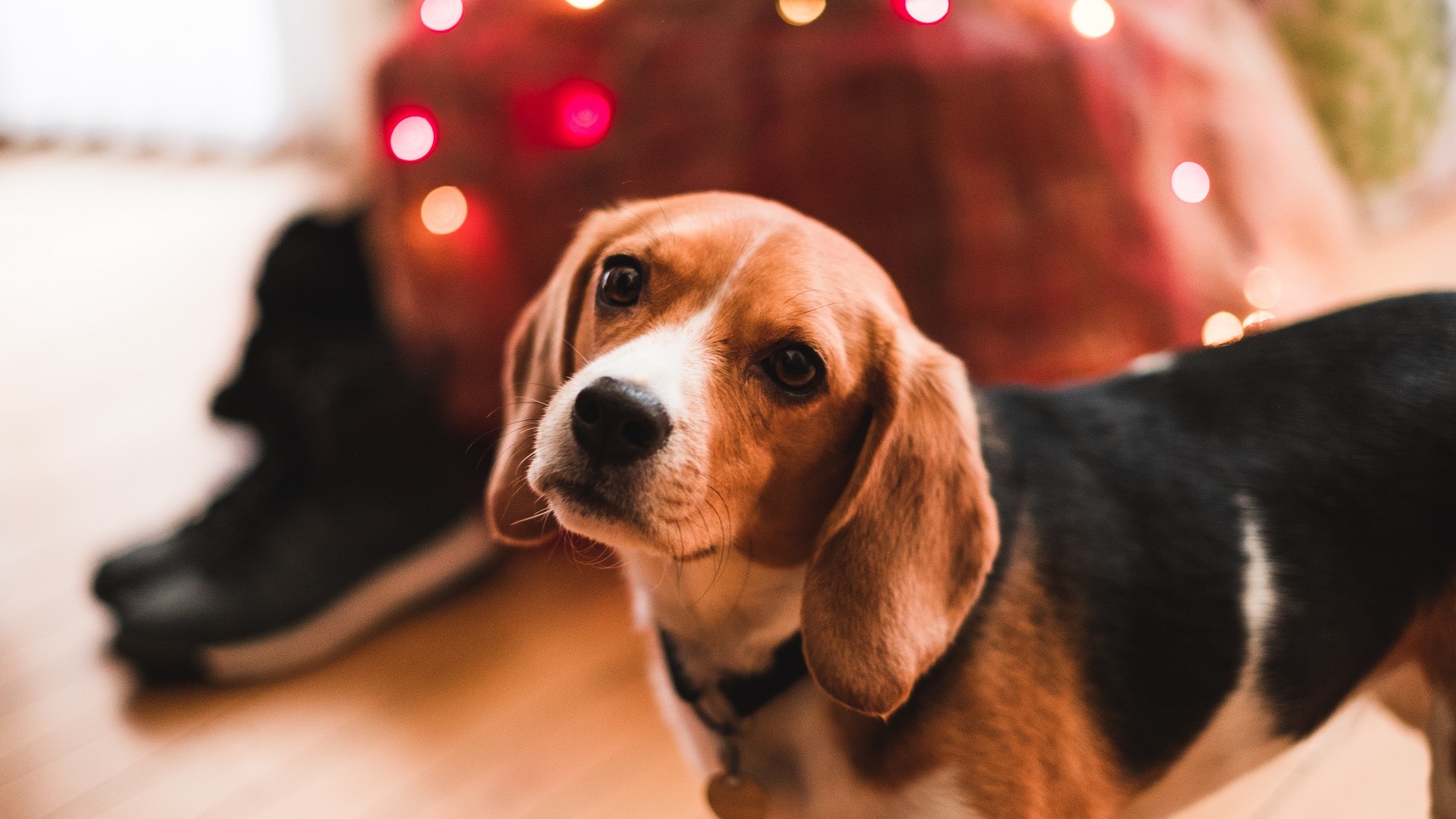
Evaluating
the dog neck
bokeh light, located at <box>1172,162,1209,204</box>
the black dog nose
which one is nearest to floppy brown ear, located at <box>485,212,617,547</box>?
the dog neck

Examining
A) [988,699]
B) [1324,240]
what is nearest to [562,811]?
[988,699]

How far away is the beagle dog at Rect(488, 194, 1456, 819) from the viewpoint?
1.25m

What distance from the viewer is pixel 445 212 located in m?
2.08

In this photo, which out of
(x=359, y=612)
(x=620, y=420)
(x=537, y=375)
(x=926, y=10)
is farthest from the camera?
(x=359, y=612)

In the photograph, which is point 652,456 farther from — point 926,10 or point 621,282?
point 926,10

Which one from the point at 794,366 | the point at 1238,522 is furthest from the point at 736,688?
the point at 1238,522

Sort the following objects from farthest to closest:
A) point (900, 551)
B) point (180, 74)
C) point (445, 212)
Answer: point (180, 74) → point (445, 212) → point (900, 551)

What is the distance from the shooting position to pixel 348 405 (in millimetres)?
2512

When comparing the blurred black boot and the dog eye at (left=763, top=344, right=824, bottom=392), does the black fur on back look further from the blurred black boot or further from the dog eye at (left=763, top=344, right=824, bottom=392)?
the blurred black boot

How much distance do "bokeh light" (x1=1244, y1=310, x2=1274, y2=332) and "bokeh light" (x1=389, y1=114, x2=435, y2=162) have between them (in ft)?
5.33

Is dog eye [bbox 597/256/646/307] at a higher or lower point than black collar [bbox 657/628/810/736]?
higher

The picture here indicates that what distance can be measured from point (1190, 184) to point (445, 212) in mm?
1596

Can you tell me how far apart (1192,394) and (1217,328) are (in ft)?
2.86

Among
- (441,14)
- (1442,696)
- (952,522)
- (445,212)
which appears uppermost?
(441,14)
